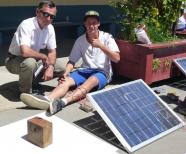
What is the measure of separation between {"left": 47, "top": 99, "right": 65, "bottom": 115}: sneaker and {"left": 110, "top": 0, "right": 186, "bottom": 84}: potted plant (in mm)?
1422

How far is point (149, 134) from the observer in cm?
381

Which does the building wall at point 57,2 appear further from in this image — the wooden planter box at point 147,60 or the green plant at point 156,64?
the green plant at point 156,64

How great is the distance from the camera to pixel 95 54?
496 centimetres

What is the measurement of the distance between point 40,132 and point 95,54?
1.75 m

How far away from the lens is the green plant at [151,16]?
5645 millimetres

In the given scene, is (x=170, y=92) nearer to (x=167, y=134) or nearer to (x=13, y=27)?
(x=167, y=134)

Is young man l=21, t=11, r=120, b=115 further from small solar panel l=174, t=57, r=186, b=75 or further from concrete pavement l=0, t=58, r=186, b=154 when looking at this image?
small solar panel l=174, t=57, r=186, b=75

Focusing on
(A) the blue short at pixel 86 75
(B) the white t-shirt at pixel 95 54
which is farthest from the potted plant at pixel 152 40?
(A) the blue short at pixel 86 75

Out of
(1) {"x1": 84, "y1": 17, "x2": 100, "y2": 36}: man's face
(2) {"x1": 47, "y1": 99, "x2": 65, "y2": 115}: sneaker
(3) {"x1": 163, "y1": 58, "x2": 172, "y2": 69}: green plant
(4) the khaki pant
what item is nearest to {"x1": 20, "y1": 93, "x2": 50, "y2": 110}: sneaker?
(2) {"x1": 47, "y1": 99, "x2": 65, "y2": 115}: sneaker

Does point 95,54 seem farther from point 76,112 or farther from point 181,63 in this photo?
point 181,63

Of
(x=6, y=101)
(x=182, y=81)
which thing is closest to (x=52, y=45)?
(x=6, y=101)

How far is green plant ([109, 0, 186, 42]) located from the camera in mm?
5645

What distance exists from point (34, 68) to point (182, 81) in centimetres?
255

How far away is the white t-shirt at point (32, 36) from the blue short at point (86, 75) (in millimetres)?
465
